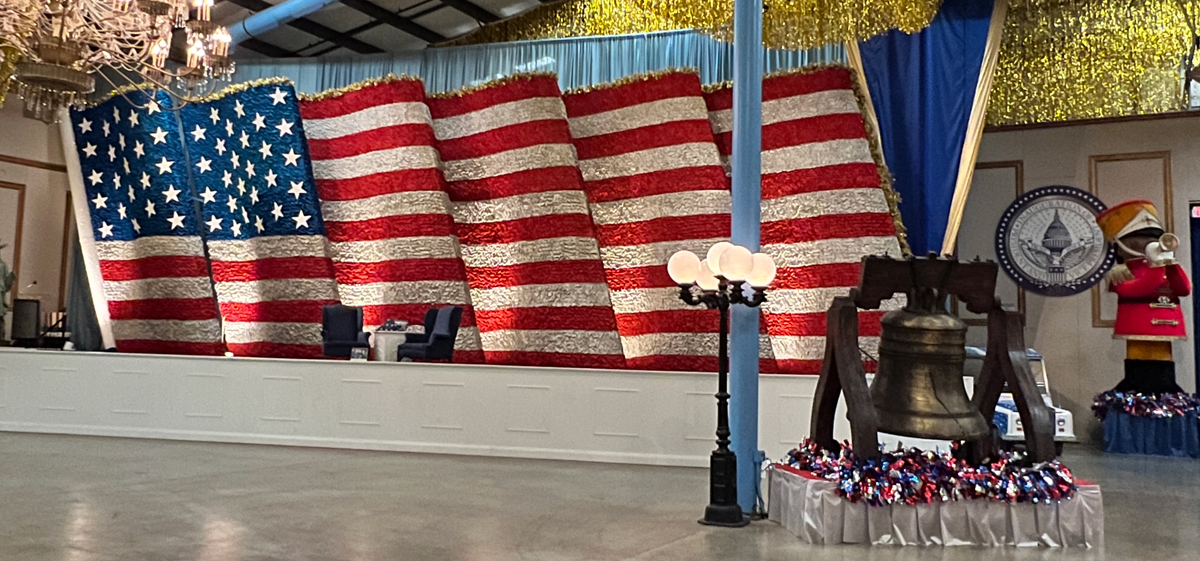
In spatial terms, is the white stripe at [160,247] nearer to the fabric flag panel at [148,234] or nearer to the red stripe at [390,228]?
the fabric flag panel at [148,234]

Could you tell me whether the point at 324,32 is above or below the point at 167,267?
above

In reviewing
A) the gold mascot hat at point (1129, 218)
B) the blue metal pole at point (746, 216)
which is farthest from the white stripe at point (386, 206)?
the gold mascot hat at point (1129, 218)

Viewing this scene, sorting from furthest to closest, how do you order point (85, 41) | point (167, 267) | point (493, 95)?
point (167, 267) < point (493, 95) < point (85, 41)

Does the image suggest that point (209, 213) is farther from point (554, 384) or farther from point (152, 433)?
point (554, 384)

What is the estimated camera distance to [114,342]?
10883 millimetres

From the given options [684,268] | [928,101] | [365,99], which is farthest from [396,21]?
[684,268]

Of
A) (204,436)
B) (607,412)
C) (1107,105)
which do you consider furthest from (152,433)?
(1107,105)

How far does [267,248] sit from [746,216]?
21.4 feet

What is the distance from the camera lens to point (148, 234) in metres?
10.7

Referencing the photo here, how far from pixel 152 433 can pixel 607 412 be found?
4.44 m

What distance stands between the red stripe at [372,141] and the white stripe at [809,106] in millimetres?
3471

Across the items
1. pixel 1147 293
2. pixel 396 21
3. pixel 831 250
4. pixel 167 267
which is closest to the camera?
pixel 831 250

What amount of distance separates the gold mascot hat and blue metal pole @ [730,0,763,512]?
5011 mm

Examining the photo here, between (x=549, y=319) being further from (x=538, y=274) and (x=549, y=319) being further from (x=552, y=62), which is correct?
(x=552, y=62)
